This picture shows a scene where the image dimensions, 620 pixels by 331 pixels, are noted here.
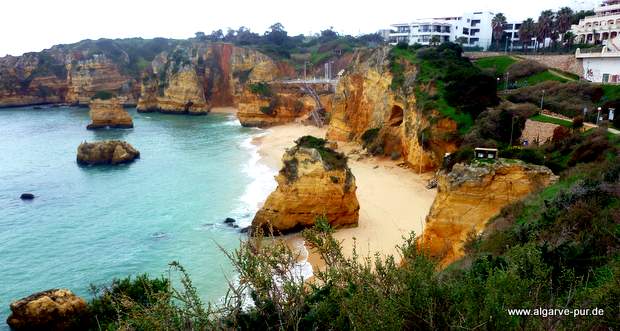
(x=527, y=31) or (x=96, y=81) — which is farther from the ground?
(x=527, y=31)

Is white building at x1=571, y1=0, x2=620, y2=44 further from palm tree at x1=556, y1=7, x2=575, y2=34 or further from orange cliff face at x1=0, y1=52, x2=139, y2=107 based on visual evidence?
orange cliff face at x1=0, y1=52, x2=139, y2=107

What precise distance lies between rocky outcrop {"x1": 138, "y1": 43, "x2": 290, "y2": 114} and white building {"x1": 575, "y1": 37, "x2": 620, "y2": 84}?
45960 mm

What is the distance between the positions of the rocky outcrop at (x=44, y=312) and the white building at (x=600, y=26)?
159 ft

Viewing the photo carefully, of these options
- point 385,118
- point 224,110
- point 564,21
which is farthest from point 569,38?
point 224,110

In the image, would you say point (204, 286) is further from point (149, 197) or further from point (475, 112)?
point (475, 112)

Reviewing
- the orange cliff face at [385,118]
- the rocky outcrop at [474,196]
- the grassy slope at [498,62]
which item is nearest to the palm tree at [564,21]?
the grassy slope at [498,62]

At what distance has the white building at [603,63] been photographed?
116ft

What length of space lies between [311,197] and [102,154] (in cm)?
2549

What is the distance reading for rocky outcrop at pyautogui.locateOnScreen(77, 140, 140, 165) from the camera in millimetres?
39312

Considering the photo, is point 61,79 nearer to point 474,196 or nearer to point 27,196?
point 27,196

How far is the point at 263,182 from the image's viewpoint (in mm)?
31906

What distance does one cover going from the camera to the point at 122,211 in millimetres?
26781

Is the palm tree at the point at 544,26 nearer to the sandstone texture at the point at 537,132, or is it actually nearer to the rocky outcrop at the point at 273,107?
the rocky outcrop at the point at 273,107

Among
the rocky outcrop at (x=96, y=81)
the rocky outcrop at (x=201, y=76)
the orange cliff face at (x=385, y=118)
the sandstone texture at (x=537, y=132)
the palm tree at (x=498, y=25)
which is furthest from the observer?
the rocky outcrop at (x=96, y=81)
